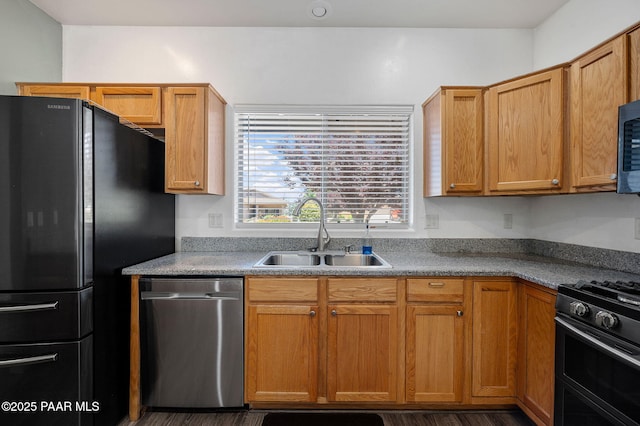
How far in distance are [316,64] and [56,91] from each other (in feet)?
6.33

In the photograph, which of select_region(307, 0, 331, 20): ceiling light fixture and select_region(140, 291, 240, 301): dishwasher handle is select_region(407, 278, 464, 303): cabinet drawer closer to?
select_region(140, 291, 240, 301): dishwasher handle

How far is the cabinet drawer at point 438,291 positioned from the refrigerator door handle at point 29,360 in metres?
1.93

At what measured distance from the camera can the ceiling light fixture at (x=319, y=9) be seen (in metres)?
2.29

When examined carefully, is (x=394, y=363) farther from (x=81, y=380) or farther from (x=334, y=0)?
(x=334, y=0)

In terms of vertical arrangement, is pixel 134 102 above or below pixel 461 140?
above

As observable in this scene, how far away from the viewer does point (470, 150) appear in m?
2.20

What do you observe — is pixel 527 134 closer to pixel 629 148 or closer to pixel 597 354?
pixel 629 148

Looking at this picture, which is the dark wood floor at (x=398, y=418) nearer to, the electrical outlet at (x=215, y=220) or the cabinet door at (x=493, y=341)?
the cabinet door at (x=493, y=341)

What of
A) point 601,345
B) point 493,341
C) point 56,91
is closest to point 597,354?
point 601,345

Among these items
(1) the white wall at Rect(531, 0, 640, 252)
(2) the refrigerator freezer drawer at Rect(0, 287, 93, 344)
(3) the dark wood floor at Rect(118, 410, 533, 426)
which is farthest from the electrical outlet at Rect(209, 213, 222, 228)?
(1) the white wall at Rect(531, 0, 640, 252)

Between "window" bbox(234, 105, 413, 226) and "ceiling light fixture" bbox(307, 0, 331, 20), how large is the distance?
74cm

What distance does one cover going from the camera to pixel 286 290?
188 centimetres

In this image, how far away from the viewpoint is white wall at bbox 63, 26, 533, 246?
2.56 meters

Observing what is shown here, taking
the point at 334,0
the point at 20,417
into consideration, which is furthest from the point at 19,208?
the point at 334,0
